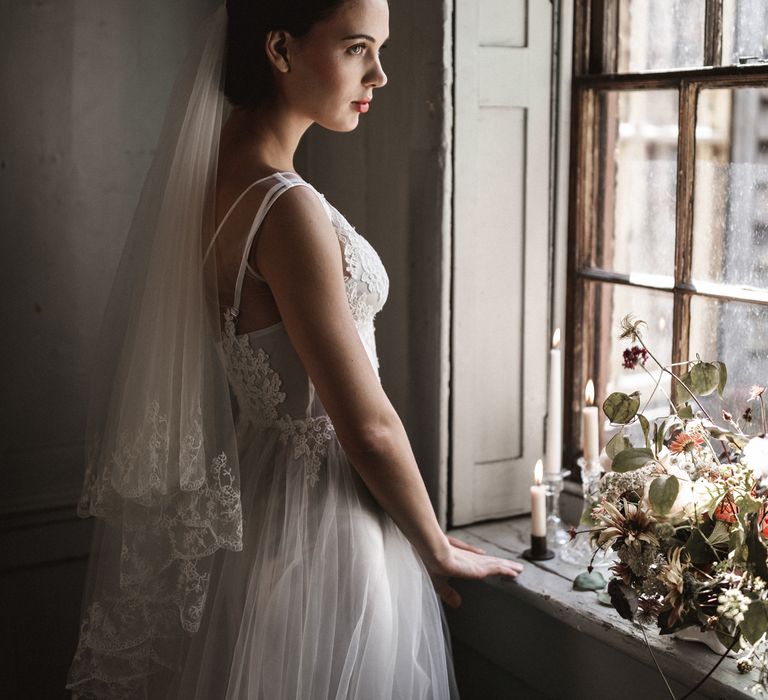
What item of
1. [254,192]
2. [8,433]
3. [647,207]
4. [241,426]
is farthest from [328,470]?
[8,433]

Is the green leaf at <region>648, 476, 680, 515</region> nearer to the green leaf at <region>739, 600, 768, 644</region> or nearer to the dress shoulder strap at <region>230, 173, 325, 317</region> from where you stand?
the green leaf at <region>739, 600, 768, 644</region>

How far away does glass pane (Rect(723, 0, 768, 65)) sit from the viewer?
156 cm

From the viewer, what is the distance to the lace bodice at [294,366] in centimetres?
156

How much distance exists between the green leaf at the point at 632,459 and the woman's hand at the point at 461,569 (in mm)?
317

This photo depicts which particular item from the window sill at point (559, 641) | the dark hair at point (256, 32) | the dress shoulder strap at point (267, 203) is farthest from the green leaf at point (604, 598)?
the dark hair at point (256, 32)

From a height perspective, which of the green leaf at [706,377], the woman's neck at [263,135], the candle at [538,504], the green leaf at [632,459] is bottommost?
the candle at [538,504]

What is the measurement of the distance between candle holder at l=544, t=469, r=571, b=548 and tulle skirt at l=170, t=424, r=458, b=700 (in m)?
0.36

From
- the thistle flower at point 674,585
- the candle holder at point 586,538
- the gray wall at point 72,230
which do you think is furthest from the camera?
the gray wall at point 72,230

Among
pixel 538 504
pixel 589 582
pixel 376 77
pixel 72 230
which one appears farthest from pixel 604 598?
pixel 72 230

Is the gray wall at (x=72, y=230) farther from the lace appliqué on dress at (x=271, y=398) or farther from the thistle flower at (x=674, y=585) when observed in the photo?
the thistle flower at (x=674, y=585)

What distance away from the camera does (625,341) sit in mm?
1917

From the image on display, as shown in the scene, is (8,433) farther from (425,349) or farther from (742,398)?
(742,398)

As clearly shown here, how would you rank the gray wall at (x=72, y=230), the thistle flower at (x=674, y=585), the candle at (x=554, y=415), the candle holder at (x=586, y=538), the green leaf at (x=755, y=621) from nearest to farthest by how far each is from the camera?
the green leaf at (x=755, y=621) < the thistle flower at (x=674, y=585) < the candle holder at (x=586, y=538) < the candle at (x=554, y=415) < the gray wall at (x=72, y=230)

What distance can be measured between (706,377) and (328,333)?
0.56 meters
